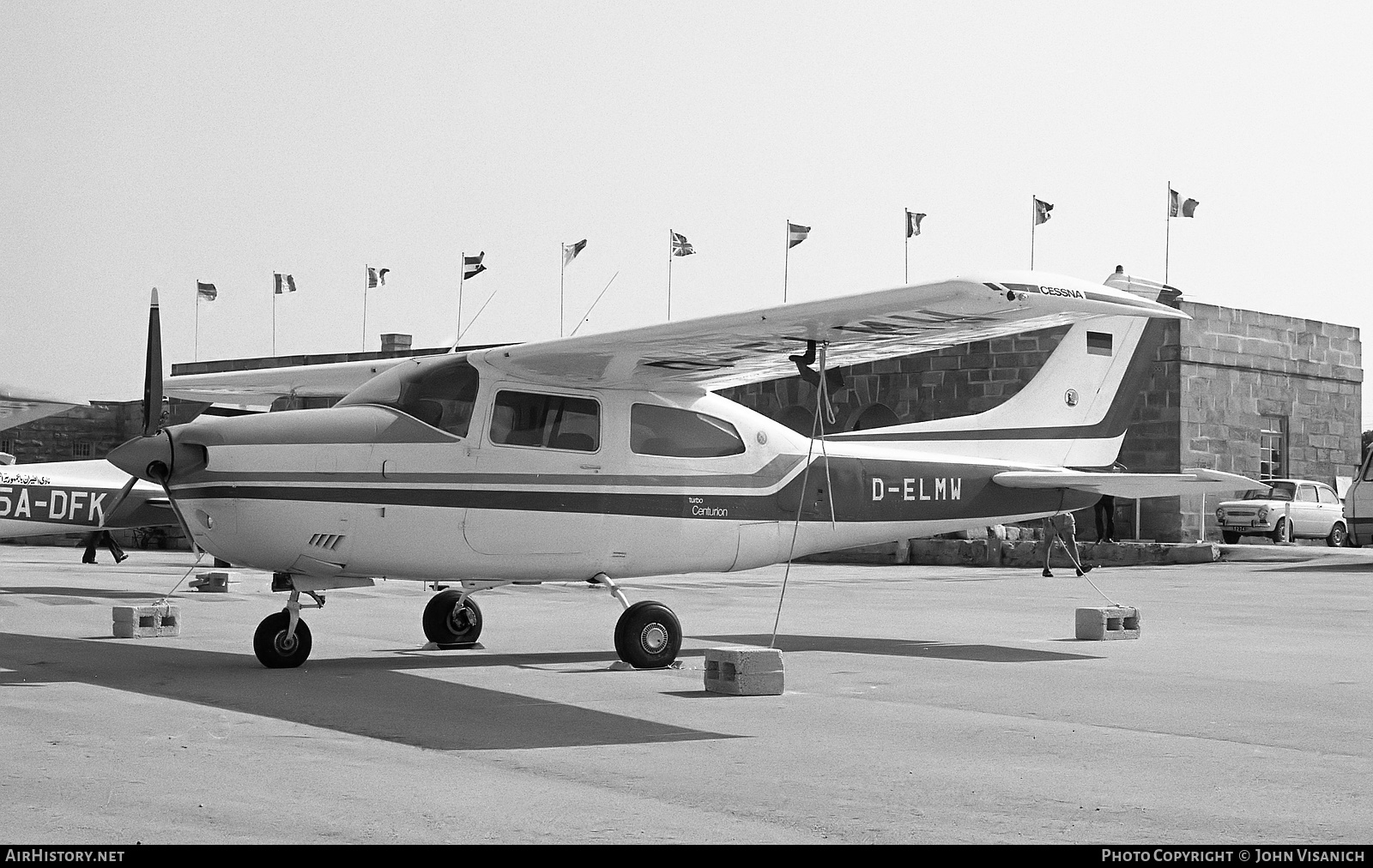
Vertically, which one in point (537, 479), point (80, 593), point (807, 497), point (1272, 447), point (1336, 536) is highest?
point (1272, 447)

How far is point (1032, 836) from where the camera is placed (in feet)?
16.5

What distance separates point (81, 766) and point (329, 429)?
4.14 meters

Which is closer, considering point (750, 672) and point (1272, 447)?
point (750, 672)

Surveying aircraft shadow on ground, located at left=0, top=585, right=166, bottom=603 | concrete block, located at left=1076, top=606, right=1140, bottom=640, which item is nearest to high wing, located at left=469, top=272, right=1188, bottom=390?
concrete block, located at left=1076, top=606, right=1140, bottom=640

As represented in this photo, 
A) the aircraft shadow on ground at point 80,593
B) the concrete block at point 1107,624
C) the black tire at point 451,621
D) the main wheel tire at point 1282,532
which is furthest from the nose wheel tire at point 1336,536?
the black tire at point 451,621

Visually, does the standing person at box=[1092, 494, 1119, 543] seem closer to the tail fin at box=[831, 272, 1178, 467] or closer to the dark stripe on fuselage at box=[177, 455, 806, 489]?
the tail fin at box=[831, 272, 1178, 467]

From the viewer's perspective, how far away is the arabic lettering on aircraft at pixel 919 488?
12586 mm

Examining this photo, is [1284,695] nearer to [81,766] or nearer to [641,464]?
[641,464]

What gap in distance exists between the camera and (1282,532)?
1334 inches

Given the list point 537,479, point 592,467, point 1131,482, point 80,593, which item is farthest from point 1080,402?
point 80,593

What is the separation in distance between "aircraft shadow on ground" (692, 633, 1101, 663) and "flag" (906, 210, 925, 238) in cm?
3090

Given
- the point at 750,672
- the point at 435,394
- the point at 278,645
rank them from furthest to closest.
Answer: the point at 435,394, the point at 278,645, the point at 750,672

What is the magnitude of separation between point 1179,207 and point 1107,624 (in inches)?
1160

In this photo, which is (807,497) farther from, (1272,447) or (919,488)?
(1272,447)
